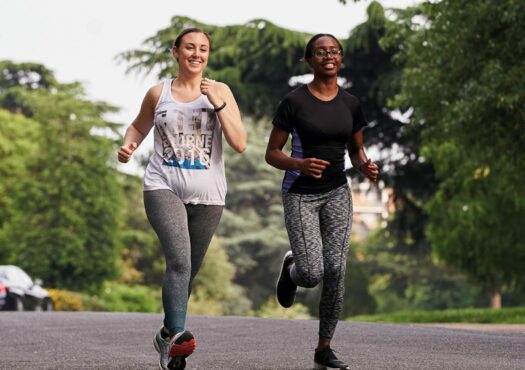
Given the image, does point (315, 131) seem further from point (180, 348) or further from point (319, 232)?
point (180, 348)

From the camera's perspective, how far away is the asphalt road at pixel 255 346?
8.62 m

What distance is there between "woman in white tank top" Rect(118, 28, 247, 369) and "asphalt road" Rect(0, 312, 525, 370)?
50.0 inches

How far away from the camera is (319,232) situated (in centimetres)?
736

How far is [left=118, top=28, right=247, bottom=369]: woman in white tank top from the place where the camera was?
7129mm

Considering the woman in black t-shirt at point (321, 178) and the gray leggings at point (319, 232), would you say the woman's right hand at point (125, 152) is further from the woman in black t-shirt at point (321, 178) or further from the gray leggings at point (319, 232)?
the gray leggings at point (319, 232)

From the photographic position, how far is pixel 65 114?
52.0 meters

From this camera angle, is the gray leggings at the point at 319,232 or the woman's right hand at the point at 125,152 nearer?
the woman's right hand at the point at 125,152

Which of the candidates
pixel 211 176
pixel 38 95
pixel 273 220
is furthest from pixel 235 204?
pixel 211 176

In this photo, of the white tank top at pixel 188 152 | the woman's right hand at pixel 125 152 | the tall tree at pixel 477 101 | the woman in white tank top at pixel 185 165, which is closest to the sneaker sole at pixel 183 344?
the woman in white tank top at pixel 185 165

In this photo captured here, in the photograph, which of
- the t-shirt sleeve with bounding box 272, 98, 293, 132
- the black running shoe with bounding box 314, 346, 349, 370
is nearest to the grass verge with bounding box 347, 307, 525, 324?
the black running shoe with bounding box 314, 346, 349, 370

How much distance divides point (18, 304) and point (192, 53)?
23.8 meters

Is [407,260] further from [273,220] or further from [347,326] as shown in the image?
[347,326]

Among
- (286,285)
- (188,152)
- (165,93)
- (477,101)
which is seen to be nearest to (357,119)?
(188,152)

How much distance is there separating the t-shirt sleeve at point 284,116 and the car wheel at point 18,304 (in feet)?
77.6
